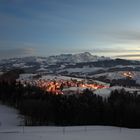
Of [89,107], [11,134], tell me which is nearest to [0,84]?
[89,107]

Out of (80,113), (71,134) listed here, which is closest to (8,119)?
(80,113)

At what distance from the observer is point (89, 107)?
75500mm

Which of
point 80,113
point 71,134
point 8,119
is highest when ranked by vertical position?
point 71,134

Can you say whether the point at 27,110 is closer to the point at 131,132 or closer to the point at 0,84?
the point at 131,132

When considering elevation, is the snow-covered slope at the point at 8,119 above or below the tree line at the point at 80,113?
below

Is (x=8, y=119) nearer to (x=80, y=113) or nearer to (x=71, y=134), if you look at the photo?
(x=80, y=113)

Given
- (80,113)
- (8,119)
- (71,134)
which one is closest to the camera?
(71,134)

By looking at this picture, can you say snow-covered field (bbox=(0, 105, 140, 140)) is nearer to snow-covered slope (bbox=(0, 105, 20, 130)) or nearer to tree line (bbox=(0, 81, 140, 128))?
tree line (bbox=(0, 81, 140, 128))

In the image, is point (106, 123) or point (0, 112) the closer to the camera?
point (106, 123)

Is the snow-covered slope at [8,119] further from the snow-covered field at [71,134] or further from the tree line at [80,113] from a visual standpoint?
the snow-covered field at [71,134]

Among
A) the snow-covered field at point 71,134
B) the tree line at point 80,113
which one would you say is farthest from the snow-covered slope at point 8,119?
the snow-covered field at point 71,134

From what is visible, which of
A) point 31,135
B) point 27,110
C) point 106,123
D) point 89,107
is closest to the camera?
point 31,135

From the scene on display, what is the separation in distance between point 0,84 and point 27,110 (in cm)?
4341

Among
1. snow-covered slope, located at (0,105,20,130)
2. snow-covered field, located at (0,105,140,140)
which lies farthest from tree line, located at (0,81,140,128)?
snow-covered field, located at (0,105,140,140)
